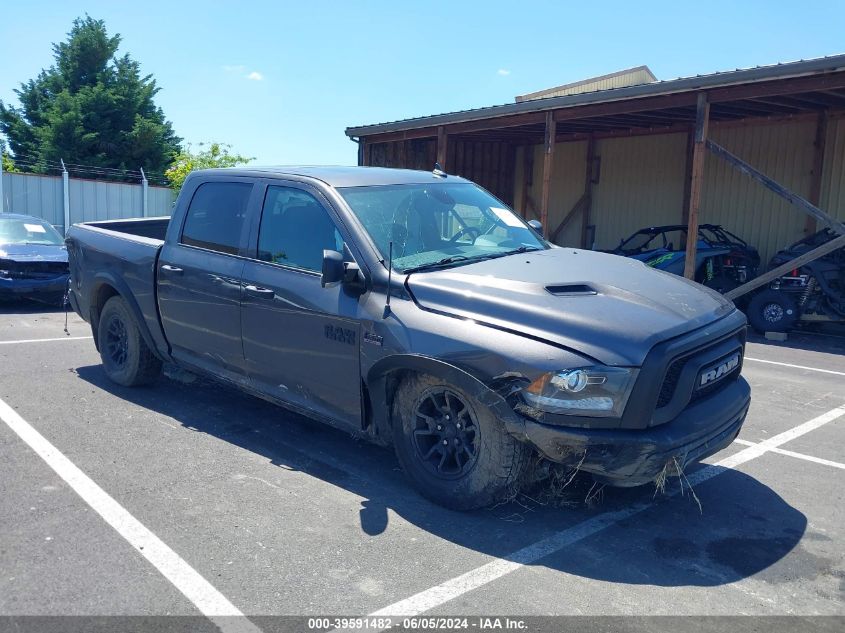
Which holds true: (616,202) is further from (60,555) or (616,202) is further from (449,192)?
(60,555)

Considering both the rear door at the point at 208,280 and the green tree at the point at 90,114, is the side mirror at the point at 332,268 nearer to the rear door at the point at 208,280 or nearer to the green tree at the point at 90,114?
the rear door at the point at 208,280

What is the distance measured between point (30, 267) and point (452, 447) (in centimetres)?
941

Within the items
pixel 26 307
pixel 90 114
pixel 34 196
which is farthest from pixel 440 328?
pixel 90 114

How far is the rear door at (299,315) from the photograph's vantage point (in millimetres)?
4398

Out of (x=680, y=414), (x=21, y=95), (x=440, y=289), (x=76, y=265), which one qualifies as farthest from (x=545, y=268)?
(x=21, y=95)

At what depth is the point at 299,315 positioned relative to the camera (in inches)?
181

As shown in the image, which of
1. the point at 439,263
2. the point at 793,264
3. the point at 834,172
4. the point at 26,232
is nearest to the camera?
the point at 439,263

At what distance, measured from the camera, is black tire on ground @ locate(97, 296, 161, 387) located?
6309mm

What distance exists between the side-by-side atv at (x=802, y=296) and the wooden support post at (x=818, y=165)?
100 inches

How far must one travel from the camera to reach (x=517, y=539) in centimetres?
379

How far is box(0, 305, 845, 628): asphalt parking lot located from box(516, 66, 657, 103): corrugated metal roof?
65.6 feet

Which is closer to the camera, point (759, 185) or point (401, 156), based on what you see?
point (759, 185)

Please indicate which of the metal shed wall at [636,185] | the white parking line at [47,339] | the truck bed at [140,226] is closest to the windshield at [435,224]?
the truck bed at [140,226]

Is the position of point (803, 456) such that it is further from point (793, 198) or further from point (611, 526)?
point (793, 198)
